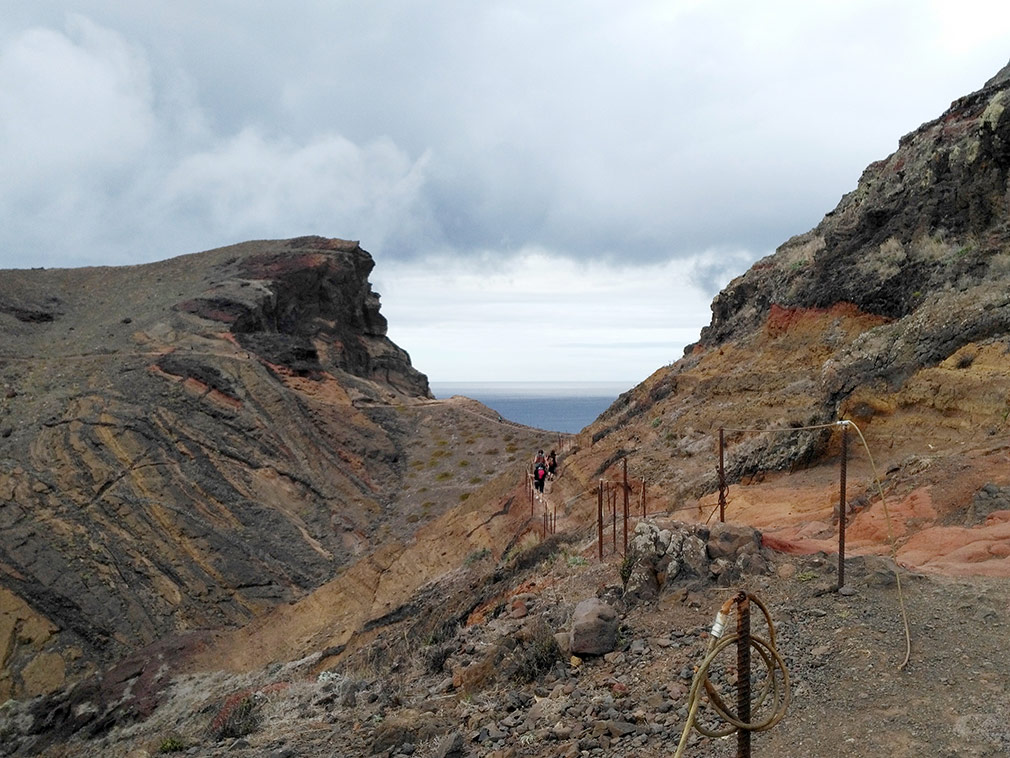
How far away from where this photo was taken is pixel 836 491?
38.6ft

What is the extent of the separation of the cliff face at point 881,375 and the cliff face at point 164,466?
471 inches

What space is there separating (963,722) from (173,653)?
20101mm

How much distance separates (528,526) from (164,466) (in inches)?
561

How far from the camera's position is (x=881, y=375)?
13.6 meters

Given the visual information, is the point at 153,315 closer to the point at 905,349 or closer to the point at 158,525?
the point at 158,525

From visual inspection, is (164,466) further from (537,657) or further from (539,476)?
(537,657)

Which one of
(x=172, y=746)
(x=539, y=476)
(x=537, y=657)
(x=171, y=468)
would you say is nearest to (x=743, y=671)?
(x=537, y=657)

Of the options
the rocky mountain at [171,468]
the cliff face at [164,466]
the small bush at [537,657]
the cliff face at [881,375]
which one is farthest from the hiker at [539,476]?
the small bush at [537,657]

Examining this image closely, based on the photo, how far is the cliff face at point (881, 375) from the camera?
10.2 m

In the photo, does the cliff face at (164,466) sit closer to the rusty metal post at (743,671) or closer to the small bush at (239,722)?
the small bush at (239,722)

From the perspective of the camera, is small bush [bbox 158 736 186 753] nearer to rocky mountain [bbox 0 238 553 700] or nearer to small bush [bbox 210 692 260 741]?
small bush [bbox 210 692 260 741]

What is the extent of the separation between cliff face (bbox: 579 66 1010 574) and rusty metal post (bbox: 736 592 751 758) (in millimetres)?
4610

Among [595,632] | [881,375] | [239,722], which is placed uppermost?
[881,375]

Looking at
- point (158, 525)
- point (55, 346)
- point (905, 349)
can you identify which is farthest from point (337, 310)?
point (905, 349)
